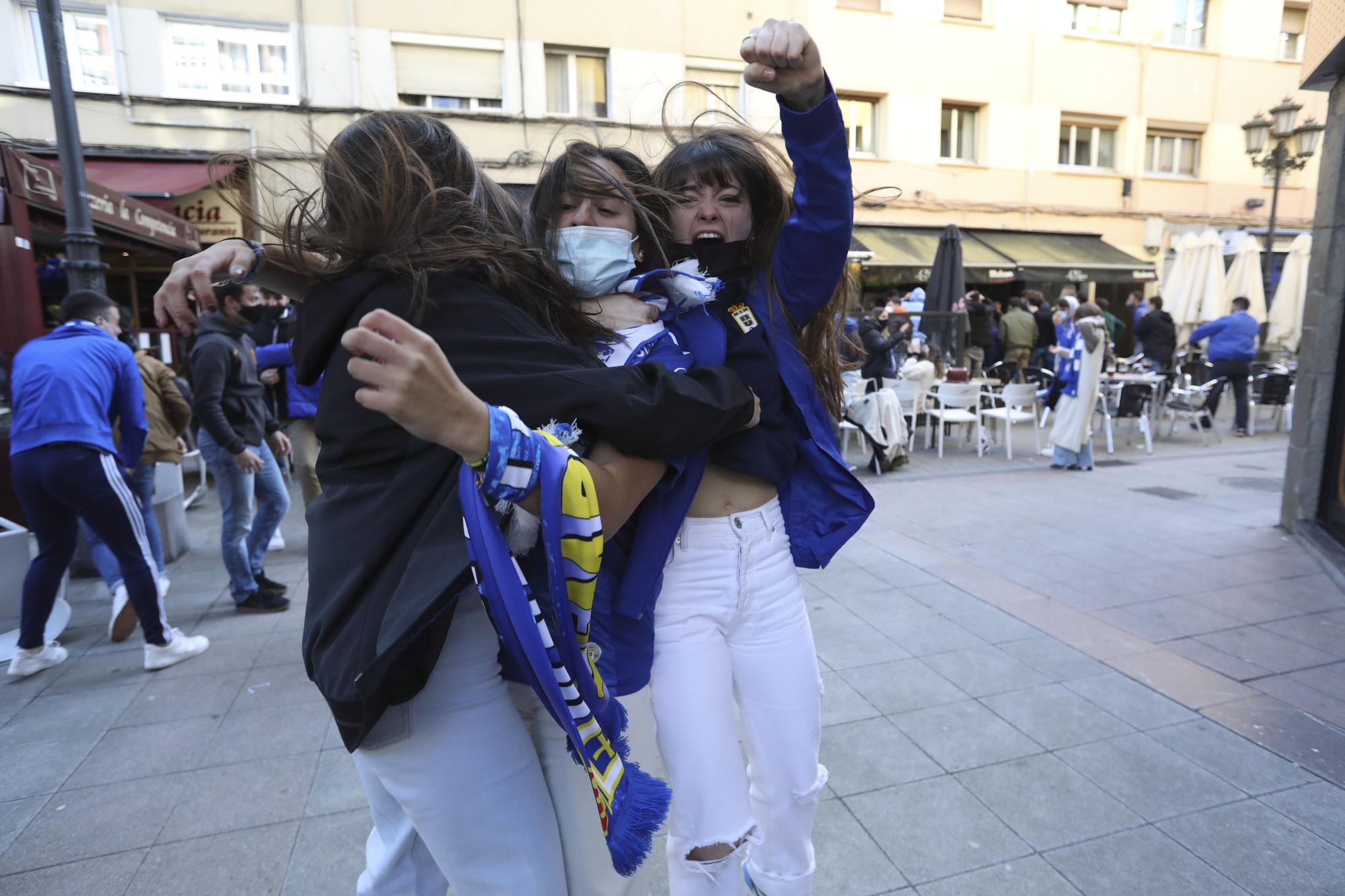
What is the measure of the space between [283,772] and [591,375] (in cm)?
260

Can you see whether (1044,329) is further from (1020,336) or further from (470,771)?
(470,771)

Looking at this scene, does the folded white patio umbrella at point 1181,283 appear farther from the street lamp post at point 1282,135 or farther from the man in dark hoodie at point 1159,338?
the street lamp post at point 1282,135

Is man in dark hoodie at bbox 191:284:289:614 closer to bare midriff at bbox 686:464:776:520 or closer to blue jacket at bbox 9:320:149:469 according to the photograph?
blue jacket at bbox 9:320:149:469

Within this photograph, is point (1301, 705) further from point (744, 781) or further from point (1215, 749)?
point (744, 781)

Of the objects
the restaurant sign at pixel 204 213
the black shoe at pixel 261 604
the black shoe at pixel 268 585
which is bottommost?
the black shoe at pixel 261 604

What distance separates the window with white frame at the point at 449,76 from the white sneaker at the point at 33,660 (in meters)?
11.2

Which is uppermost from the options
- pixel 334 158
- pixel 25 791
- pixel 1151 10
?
pixel 1151 10

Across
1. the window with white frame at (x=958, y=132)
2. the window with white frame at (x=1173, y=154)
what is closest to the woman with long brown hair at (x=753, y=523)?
the window with white frame at (x=958, y=132)

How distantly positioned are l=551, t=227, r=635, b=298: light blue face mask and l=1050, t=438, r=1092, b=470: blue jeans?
841cm

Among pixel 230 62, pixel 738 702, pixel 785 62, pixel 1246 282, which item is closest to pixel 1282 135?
pixel 1246 282

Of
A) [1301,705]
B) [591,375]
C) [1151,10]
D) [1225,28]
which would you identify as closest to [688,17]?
[1151,10]

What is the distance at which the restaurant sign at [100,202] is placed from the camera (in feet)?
16.4

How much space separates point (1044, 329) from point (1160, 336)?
6.08 feet

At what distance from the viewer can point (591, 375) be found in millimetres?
1136
